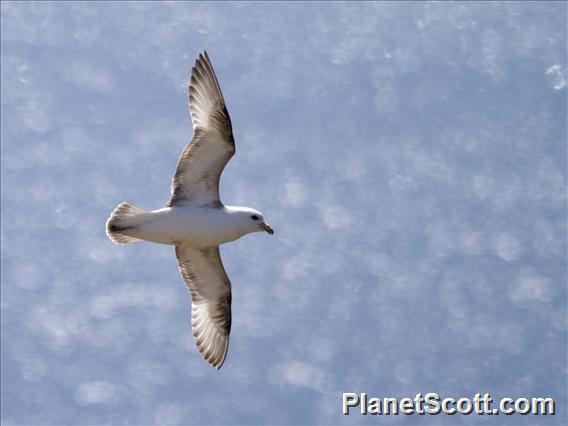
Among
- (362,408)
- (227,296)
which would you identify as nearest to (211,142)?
(227,296)

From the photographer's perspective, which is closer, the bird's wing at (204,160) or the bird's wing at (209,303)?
the bird's wing at (204,160)

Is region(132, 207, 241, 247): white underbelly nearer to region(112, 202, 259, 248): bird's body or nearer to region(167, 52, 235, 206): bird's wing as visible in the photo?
region(112, 202, 259, 248): bird's body

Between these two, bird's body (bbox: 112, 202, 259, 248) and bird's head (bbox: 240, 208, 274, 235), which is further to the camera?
bird's head (bbox: 240, 208, 274, 235)

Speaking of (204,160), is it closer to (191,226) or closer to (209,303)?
(191,226)

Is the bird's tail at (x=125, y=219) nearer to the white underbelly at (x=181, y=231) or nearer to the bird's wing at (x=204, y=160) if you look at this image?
the white underbelly at (x=181, y=231)

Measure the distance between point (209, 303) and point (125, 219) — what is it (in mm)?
2498

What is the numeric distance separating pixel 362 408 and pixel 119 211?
889 cm

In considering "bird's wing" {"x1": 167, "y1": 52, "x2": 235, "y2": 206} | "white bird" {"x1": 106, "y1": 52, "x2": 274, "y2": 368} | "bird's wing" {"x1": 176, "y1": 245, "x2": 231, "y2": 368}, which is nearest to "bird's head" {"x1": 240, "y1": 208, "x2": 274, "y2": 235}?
"white bird" {"x1": 106, "y1": 52, "x2": 274, "y2": 368}

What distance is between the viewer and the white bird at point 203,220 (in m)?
22.0

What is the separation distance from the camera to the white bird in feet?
72.2

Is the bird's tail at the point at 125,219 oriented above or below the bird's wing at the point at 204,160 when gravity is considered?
below

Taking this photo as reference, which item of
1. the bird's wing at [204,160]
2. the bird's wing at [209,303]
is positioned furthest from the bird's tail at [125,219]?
the bird's wing at [209,303]

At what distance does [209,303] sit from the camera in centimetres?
2375

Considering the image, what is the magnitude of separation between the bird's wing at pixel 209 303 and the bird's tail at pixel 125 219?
4.60 feet
